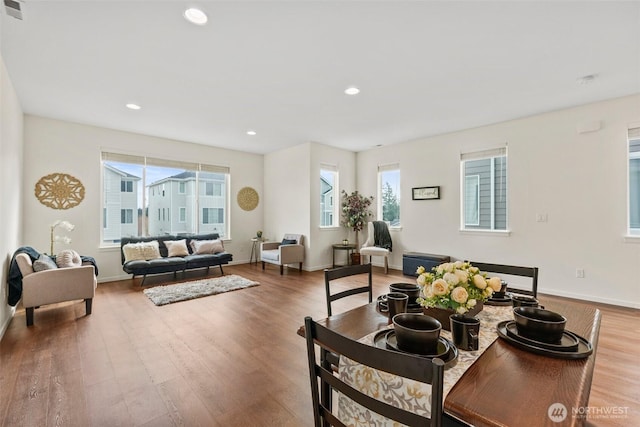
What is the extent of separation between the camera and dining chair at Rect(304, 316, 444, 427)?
2.14 ft

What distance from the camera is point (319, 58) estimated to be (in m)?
2.76

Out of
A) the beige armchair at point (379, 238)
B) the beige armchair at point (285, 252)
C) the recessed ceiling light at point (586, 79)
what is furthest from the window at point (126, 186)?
the recessed ceiling light at point (586, 79)

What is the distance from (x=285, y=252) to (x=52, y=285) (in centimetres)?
Result: 336

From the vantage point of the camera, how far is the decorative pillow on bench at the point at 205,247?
5.65 metres

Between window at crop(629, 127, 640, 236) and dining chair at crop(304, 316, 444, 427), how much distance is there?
15.6 feet

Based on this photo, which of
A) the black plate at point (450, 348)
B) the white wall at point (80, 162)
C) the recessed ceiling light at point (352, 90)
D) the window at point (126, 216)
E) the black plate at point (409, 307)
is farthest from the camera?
the window at point (126, 216)

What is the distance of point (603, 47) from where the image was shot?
2.58 m

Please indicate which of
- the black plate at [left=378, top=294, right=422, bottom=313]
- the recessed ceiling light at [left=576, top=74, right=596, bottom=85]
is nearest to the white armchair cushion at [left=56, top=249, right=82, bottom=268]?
the black plate at [left=378, top=294, right=422, bottom=313]

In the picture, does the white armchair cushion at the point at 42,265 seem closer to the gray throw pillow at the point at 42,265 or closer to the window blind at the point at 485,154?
the gray throw pillow at the point at 42,265

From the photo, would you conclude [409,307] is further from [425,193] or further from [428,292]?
[425,193]

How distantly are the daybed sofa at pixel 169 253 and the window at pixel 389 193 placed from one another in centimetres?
351

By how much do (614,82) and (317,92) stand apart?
3.42m

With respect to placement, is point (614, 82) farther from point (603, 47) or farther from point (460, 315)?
point (460, 315)

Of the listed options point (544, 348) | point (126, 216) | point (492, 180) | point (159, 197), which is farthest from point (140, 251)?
point (492, 180)
